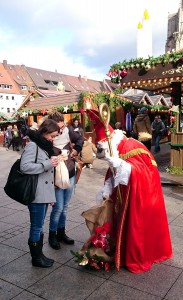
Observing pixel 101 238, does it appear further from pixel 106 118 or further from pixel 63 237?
pixel 106 118

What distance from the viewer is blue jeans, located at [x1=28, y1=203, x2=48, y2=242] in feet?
10.2

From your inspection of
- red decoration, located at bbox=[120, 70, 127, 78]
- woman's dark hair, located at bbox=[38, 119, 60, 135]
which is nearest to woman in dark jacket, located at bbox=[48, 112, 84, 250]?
woman's dark hair, located at bbox=[38, 119, 60, 135]

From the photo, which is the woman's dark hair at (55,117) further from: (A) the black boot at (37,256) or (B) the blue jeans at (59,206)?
(A) the black boot at (37,256)

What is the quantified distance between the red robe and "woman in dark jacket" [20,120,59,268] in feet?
2.61

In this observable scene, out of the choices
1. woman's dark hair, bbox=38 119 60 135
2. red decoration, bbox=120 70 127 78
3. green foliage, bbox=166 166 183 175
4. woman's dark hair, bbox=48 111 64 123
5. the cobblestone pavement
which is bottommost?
the cobblestone pavement

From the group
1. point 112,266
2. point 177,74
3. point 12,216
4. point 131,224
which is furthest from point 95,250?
point 177,74

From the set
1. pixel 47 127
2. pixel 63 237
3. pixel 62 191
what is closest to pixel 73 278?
pixel 63 237

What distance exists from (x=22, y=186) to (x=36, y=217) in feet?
1.36

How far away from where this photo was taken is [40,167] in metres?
3.01

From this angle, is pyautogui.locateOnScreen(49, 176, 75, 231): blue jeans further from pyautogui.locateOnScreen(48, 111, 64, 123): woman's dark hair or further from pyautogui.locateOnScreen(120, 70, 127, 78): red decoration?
pyautogui.locateOnScreen(120, 70, 127, 78): red decoration

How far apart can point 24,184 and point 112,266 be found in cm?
140

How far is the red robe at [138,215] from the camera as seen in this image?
10.1ft

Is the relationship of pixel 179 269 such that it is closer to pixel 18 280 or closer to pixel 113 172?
pixel 113 172

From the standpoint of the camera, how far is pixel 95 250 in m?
3.15
